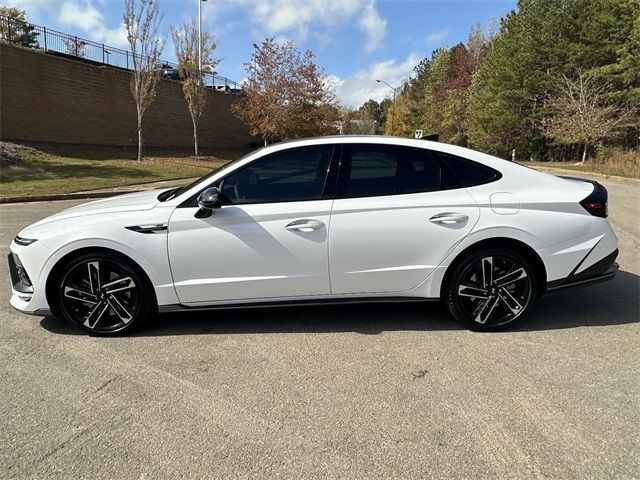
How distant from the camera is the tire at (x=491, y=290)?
3.83 m

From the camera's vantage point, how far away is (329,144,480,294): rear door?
3.71 m

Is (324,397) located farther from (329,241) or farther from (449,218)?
(449,218)

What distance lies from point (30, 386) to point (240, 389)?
4.59 feet

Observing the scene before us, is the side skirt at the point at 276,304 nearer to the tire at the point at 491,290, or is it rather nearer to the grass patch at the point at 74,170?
the tire at the point at 491,290

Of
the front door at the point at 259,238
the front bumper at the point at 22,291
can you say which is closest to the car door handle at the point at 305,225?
the front door at the point at 259,238

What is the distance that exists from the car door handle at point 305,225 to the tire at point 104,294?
1.27 metres

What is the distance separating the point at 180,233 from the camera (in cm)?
368

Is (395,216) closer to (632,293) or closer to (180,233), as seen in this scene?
(180,233)

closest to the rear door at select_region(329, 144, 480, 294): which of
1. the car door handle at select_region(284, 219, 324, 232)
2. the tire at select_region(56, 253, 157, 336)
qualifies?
the car door handle at select_region(284, 219, 324, 232)

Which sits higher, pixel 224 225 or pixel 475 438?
pixel 224 225

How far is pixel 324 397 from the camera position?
2.95 meters

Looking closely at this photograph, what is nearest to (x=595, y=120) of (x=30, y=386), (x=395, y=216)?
(x=395, y=216)

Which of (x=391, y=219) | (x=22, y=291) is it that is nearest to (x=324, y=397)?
(x=391, y=219)

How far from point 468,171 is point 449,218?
0.48 metres
